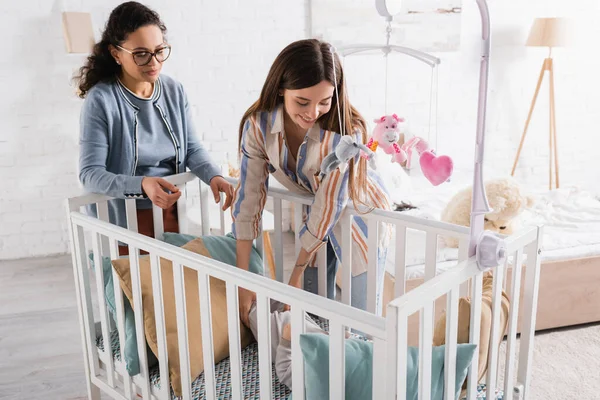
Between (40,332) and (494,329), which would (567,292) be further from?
(40,332)

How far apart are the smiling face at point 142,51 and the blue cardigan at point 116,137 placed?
91 mm

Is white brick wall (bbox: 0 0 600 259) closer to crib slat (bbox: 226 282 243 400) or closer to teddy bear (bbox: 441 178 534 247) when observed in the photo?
teddy bear (bbox: 441 178 534 247)

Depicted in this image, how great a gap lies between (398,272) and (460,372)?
17.0 inches

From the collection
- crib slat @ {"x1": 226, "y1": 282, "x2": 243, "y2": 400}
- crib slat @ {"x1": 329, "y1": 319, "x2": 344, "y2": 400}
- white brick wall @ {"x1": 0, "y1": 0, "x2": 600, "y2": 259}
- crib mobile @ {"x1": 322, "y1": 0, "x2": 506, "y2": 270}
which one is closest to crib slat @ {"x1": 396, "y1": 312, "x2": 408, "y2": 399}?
crib slat @ {"x1": 329, "y1": 319, "x2": 344, "y2": 400}

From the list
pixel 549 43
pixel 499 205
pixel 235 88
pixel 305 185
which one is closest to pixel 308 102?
pixel 305 185

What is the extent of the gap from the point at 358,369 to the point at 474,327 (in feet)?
0.79

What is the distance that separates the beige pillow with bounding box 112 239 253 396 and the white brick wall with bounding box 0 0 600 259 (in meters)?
1.93

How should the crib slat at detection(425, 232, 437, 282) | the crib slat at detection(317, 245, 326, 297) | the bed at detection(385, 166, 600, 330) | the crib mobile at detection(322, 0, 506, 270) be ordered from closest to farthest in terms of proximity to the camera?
the crib mobile at detection(322, 0, 506, 270), the crib slat at detection(425, 232, 437, 282), the crib slat at detection(317, 245, 326, 297), the bed at detection(385, 166, 600, 330)

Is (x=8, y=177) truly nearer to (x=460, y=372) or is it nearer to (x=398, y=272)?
(x=398, y=272)

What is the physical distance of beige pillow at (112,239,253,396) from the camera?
1438 millimetres

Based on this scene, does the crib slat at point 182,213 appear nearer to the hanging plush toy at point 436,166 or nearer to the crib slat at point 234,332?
the crib slat at point 234,332

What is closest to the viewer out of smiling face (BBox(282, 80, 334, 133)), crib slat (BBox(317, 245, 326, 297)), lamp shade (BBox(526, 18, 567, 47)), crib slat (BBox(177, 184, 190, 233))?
smiling face (BBox(282, 80, 334, 133))

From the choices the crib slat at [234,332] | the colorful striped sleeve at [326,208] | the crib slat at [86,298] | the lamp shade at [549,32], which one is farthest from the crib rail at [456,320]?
the lamp shade at [549,32]

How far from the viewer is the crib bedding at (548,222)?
7.26 feet
